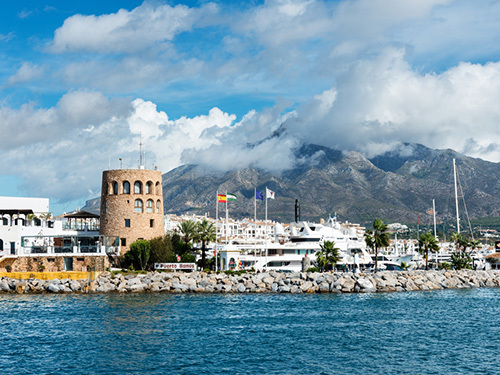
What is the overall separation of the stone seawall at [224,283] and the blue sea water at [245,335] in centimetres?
389

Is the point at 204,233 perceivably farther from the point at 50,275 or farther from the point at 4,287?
the point at 4,287

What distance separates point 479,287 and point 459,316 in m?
31.6

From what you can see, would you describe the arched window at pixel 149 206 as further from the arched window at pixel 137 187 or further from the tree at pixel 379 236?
the tree at pixel 379 236

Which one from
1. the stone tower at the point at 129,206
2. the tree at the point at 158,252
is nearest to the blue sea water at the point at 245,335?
the tree at the point at 158,252

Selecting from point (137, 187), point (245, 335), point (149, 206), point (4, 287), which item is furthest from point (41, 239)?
point (245, 335)

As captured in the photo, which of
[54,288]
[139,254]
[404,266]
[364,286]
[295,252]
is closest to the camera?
[54,288]

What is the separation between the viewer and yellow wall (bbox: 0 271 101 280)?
215 ft

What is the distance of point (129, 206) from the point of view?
77.6m

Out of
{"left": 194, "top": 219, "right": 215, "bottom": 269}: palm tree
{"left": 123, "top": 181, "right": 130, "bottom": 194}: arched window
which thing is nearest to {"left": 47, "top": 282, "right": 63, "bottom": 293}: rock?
{"left": 123, "top": 181, "right": 130, "bottom": 194}: arched window

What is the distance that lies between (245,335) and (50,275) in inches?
1385

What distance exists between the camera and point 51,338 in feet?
123

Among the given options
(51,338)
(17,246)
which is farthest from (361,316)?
(17,246)

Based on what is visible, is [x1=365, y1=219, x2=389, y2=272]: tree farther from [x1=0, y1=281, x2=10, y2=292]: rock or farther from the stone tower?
[x1=0, y1=281, x2=10, y2=292]: rock

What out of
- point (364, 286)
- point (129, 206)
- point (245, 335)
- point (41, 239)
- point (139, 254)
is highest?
point (129, 206)
